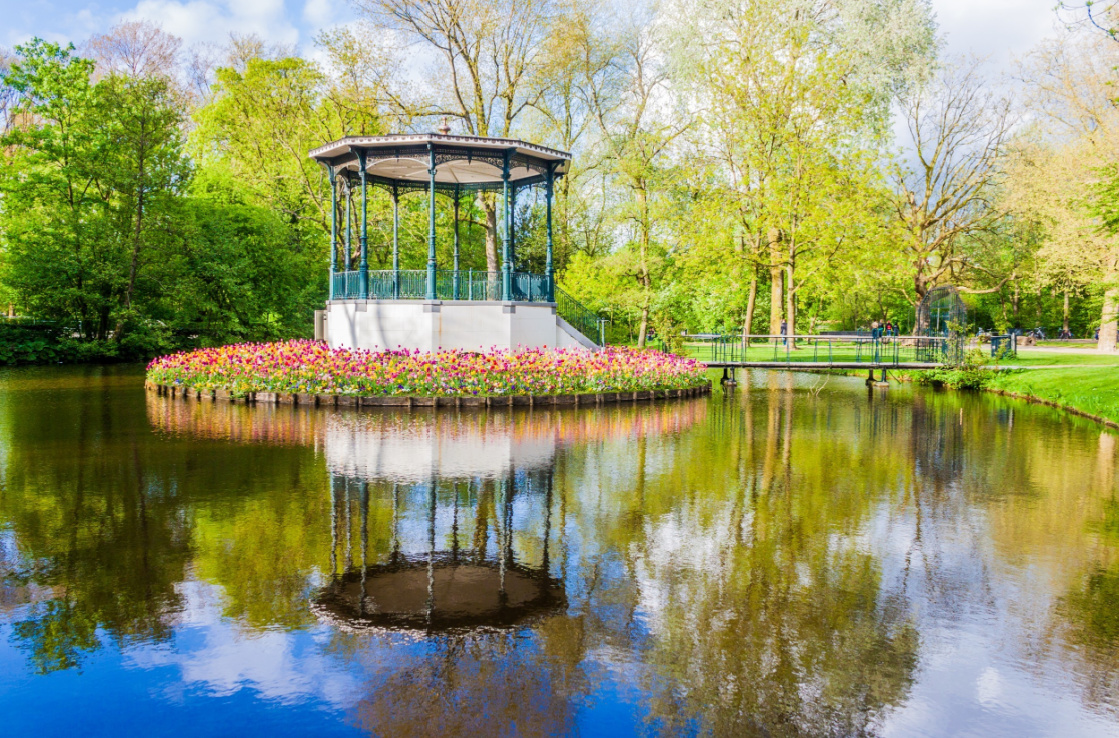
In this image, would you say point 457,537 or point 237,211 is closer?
point 457,537

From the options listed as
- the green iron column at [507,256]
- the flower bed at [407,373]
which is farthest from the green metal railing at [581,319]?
the flower bed at [407,373]

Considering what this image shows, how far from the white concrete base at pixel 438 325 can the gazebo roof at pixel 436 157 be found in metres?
3.86

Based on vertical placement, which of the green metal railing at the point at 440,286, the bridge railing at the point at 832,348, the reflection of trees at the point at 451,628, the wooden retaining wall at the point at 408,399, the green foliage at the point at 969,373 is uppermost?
the green metal railing at the point at 440,286

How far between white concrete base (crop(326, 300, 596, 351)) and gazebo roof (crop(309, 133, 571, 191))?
386 cm

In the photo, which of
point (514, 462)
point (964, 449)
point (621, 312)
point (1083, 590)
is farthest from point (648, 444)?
point (621, 312)

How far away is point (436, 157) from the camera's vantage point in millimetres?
21344

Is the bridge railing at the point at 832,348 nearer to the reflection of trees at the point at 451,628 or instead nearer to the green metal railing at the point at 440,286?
the green metal railing at the point at 440,286

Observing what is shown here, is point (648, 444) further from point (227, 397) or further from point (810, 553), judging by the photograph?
point (227, 397)

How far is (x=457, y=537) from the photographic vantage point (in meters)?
7.30

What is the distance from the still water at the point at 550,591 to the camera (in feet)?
14.0

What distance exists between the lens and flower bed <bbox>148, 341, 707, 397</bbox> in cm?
1752

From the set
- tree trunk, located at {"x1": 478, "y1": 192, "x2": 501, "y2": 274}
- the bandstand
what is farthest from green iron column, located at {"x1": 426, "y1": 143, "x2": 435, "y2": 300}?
tree trunk, located at {"x1": 478, "y1": 192, "x2": 501, "y2": 274}

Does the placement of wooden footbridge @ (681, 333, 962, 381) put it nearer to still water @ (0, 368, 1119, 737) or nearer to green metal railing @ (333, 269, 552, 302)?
green metal railing @ (333, 269, 552, 302)

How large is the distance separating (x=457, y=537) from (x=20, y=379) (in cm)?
2333
